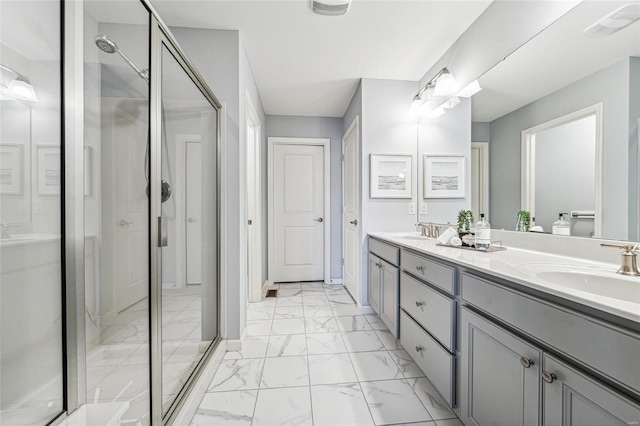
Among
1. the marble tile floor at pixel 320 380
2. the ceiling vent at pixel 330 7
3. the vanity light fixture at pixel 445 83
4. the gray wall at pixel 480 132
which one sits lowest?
the marble tile floor at pixel 320 380

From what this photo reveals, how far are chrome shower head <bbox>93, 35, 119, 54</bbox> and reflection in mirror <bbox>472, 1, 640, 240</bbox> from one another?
2036mm

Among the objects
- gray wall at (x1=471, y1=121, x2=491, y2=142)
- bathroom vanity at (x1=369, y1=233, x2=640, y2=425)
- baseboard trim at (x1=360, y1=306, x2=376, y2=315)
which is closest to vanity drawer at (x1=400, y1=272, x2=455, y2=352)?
bathroom vanity at (x1=369, y1=233, x2=640, y2=425)

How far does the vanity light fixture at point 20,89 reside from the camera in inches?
29.5

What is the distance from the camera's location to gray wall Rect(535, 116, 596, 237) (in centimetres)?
111

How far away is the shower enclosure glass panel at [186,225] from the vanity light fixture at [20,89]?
0.50 metres

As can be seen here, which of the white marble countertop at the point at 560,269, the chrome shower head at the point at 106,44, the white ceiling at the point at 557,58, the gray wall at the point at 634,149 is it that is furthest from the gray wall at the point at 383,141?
the chrome shower head at the point at 106,44

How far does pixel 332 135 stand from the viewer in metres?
3.68

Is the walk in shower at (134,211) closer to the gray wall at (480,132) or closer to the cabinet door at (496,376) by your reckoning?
the cabinet door at (496,376)

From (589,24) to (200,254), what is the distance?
2.39 meters

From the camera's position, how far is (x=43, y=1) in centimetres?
75

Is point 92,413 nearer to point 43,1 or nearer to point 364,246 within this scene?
point 43,1

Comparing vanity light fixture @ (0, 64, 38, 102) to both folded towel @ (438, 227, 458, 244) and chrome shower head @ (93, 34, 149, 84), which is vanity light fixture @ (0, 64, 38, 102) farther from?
folded towel @ (438, 227, 458, 244)

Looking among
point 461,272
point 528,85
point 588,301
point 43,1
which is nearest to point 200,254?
point 43,1

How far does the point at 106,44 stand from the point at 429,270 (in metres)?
1.86
